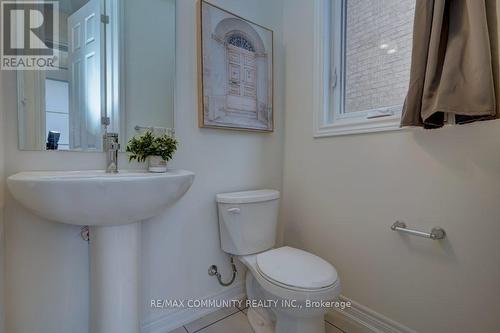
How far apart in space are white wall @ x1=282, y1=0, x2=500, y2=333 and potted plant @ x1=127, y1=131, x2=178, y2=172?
34.3 inches

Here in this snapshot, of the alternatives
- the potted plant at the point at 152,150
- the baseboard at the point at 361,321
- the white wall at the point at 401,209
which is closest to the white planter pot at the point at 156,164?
the potted plant at the point at 152,150

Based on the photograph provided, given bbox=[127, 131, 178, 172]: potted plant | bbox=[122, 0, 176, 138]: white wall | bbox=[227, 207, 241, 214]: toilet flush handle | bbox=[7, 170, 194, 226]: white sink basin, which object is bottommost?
bbox=[227, 207, 241, 214]: toilet flush handle

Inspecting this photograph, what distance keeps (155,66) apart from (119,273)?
0.94m

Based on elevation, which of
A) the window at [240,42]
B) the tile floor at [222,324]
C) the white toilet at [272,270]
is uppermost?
the window at [240,42]

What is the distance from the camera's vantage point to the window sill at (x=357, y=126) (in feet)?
3.85

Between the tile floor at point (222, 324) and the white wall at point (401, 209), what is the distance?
0.45m

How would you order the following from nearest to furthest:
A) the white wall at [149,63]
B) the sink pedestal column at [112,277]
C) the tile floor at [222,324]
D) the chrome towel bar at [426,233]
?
1. the sink pedestal column at [112,277]
2. the chrome towel bar at [426,233]
3. the white wall at [149,63]
4. the tile floor at [222,324]

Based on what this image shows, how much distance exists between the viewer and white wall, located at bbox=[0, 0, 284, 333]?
36.8 inches

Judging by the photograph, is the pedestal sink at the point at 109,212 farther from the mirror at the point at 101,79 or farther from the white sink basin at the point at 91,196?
the mirror at the point at 101,79

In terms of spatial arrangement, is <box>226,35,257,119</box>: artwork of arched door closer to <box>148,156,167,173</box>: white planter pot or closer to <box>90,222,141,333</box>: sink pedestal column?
<box>148,156,167,173</box>: white planter pot

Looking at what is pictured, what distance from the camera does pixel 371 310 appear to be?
1.27 meters

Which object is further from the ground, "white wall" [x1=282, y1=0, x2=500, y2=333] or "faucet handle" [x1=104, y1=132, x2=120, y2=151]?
"faucet handle" [x1=104, y1=132, x2=120, y2=151]

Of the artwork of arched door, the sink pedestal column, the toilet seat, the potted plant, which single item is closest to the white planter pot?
the potted plant

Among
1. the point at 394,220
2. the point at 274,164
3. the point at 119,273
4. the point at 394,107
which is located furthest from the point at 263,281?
the point at 394,107
